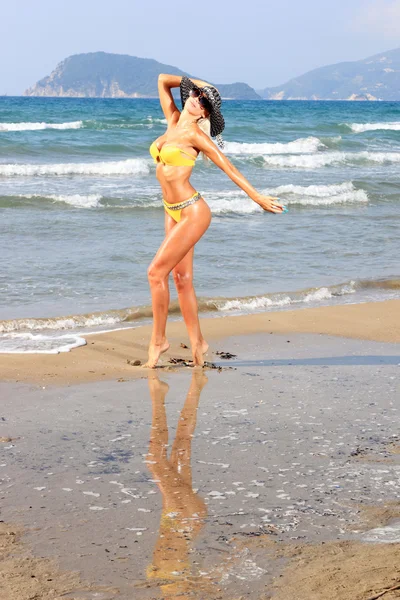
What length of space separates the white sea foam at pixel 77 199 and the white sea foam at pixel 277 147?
15196 mm

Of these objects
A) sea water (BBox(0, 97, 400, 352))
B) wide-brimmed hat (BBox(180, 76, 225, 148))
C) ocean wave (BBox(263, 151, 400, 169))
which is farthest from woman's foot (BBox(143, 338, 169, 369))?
ocean wave (BBox(263, 151, 400, 169))

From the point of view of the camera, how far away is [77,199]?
17344 millimetres

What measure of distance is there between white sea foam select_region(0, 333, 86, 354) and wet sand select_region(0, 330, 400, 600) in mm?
1211

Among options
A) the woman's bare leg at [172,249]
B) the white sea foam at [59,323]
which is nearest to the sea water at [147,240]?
the white sea foam at [59,323]

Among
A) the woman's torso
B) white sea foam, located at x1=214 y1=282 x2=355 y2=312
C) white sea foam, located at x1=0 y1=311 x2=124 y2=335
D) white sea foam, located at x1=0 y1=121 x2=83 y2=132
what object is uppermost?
white sea foam, located at x1=0 y1=121 x2=83 y2=132

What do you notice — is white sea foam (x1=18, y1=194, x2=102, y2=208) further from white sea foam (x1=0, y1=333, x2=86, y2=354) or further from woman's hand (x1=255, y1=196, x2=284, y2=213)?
woman's hand (x1=255, y1=196, x2=284, y2=213)

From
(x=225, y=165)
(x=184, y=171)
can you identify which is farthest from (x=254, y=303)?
(x=225, y=165)

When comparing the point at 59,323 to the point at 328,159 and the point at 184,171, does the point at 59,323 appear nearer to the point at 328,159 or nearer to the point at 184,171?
the point at 184,171

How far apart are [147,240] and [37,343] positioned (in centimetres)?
590

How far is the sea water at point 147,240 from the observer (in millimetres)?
9188

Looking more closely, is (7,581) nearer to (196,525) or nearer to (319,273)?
(196,525)

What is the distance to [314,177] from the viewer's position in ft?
80.2

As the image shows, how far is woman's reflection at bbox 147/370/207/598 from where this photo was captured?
10.1 feet

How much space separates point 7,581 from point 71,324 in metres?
5.36
